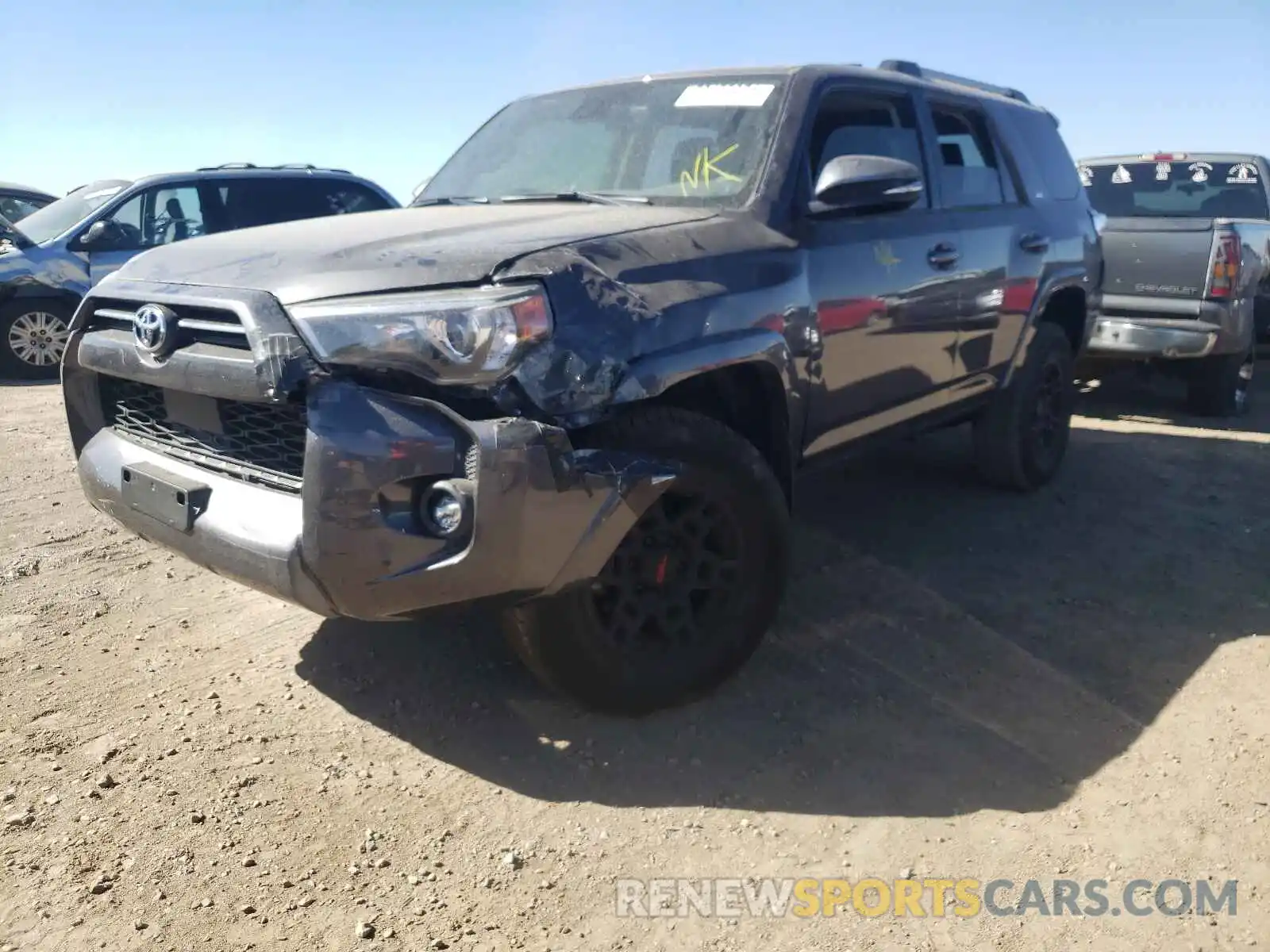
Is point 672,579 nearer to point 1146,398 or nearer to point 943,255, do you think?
point 943,255

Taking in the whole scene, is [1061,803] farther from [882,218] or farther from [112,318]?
[112,318]

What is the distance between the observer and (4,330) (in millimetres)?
8891

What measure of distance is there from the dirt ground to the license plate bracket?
620mm

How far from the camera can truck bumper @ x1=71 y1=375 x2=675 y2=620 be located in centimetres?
239

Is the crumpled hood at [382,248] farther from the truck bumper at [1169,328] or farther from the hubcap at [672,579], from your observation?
the truck bumper at [1169,328]

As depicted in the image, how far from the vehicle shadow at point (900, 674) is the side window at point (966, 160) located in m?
1.48

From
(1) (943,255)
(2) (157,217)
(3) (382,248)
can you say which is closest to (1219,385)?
(1) (943,255)

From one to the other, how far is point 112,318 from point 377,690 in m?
1.35

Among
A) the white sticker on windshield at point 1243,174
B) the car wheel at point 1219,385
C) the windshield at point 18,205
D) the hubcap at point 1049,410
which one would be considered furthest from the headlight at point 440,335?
the windshield at point 18,205

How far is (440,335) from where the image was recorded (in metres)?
2.45

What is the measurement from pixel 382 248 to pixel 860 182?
149 centimetres

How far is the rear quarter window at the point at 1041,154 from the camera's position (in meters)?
5.05

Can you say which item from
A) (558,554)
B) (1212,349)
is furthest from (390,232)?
(1212,349)

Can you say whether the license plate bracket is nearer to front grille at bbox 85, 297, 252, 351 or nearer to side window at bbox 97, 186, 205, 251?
front grille at bbox 85, 297, 252, 351
